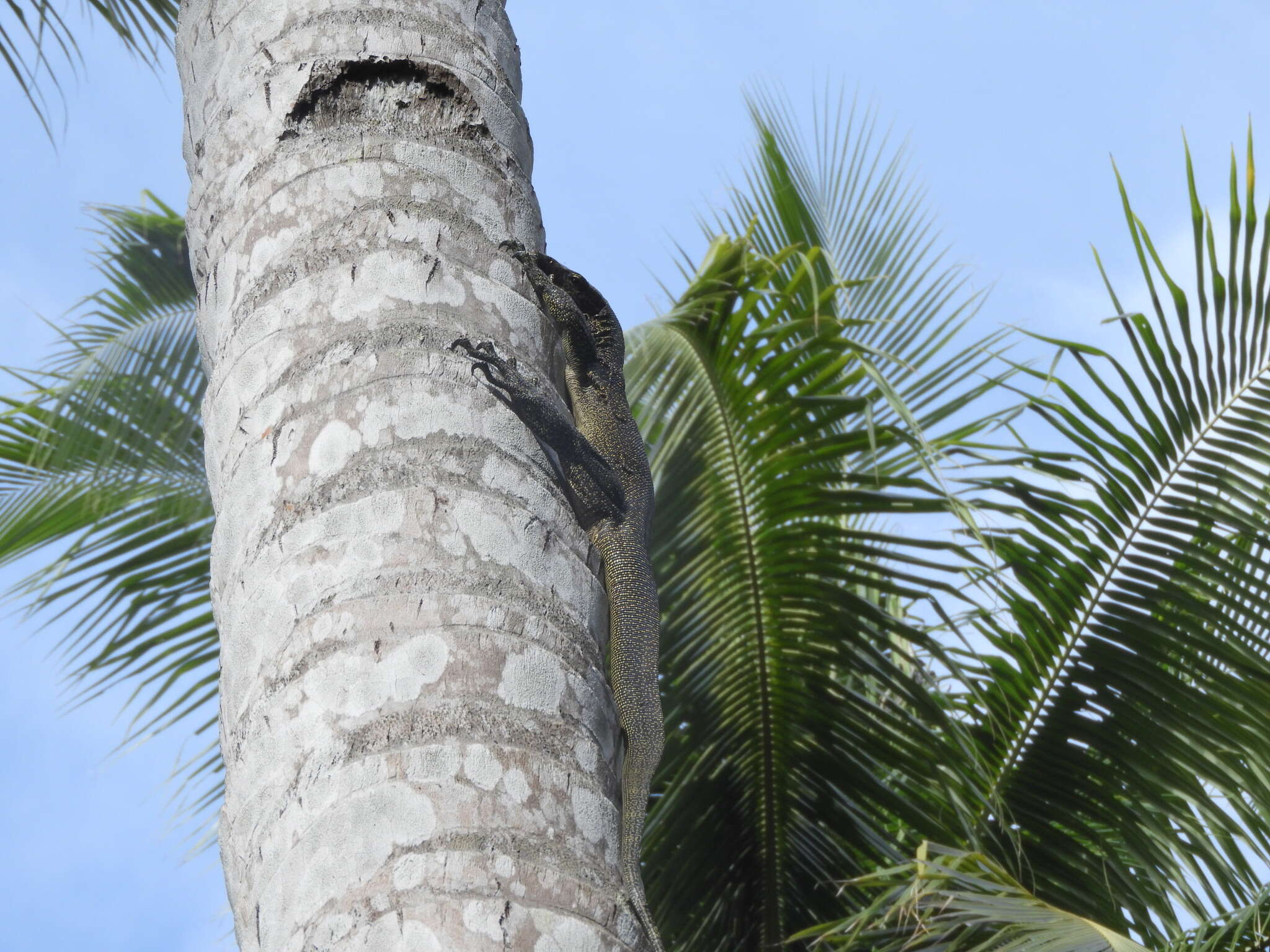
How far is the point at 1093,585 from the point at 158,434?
11.0 feet

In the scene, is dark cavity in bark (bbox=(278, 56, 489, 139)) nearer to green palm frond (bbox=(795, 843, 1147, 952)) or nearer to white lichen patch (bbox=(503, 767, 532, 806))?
white lichen patch (bbox=(503, 767, 532, 806))

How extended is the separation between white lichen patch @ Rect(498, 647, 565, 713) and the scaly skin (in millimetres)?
212

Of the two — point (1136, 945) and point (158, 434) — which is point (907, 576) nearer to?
point (1136, 945)

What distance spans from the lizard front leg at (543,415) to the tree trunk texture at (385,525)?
0.09ft

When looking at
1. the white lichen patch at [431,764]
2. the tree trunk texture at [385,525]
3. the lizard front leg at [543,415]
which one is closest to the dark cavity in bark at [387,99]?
the tree trunk texture at [385,525]

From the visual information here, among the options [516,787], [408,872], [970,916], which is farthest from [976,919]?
[408,872]

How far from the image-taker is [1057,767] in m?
4.04

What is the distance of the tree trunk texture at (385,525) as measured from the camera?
123cm

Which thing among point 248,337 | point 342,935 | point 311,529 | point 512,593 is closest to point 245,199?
point 248,337

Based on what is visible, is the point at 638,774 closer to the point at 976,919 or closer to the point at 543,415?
the point at 543,415

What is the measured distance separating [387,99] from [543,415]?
580mm

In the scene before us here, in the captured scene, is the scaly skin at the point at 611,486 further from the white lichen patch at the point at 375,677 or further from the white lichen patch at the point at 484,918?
the white lichen patch at the point at 375,677

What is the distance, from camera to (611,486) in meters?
2.03

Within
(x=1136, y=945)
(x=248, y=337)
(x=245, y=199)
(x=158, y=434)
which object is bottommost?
(x=1136, y=945)
